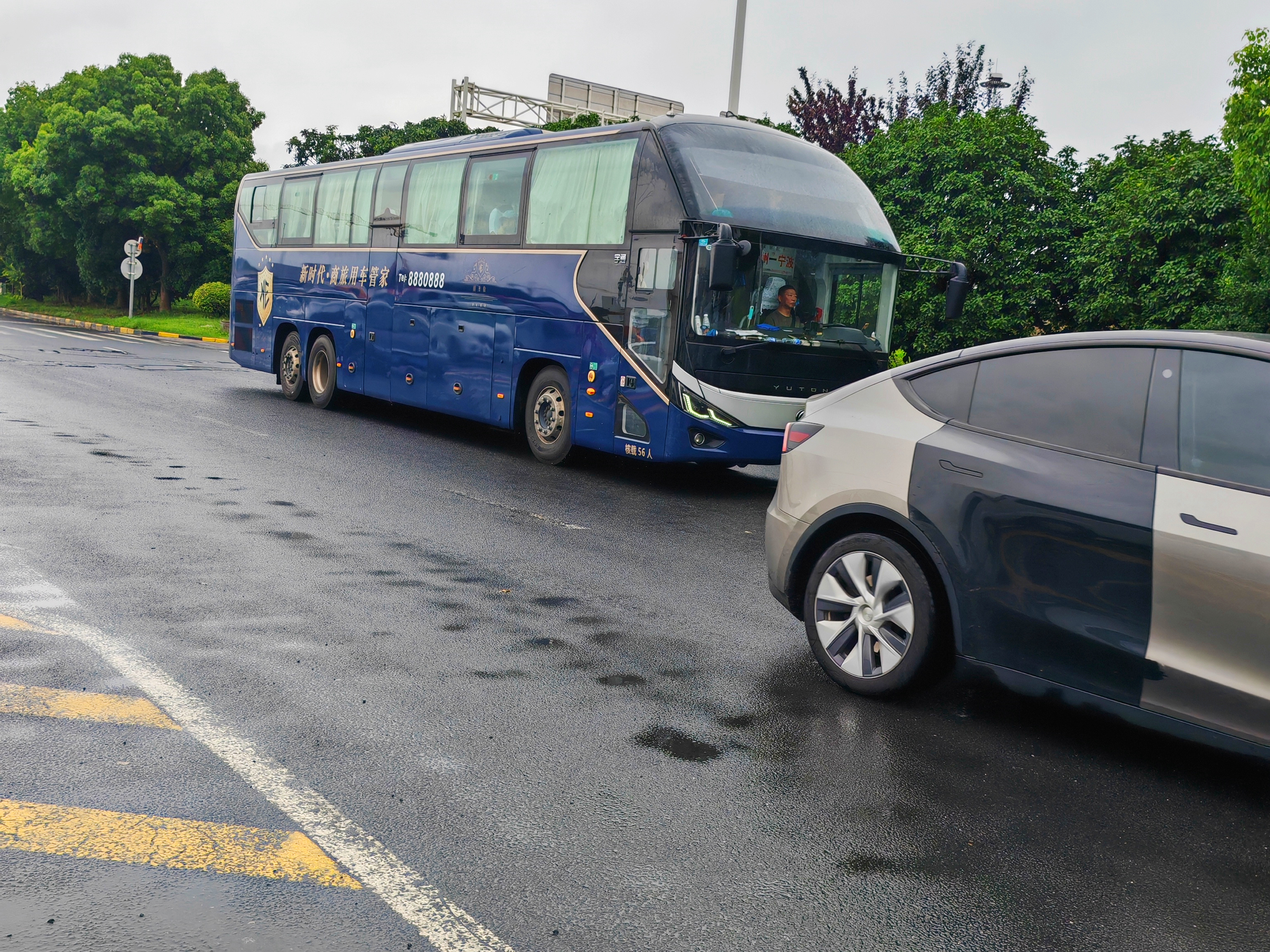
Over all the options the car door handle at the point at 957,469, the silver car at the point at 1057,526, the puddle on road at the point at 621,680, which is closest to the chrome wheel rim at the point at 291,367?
the puddle on road at the point at 621,680

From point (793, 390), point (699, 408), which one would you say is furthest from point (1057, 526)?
point (793, 390)

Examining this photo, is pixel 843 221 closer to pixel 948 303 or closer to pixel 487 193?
pixel 948 303

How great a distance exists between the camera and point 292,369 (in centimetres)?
1800

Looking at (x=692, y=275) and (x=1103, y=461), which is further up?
(x=692, y=275)

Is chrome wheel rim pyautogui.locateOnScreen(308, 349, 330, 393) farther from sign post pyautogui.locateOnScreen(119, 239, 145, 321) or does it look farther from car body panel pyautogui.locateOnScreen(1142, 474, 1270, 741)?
sign post pyautogui.locateOnScreen(119, 239, 145, 321)

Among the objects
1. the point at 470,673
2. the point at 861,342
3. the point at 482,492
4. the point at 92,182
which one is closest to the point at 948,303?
the point at 861,342

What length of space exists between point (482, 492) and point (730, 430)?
2.36 metres

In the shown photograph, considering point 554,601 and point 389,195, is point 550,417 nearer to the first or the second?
point 389,195

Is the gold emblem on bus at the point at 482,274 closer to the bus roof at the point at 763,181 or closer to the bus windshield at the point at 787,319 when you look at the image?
the bus roof at the point at 763,181

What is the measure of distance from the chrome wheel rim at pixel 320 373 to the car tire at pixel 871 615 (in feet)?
42.5

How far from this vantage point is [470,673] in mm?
5176

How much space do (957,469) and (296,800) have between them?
9.17ft

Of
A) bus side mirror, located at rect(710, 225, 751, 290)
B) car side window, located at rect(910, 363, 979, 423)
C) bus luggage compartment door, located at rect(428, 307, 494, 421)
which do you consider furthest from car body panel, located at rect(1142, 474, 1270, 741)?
bus luggage compartment door, located at rect(428, 307, 494, 421)

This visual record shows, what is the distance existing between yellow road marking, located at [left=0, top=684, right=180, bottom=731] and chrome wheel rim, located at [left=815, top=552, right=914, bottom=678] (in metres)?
2.71
